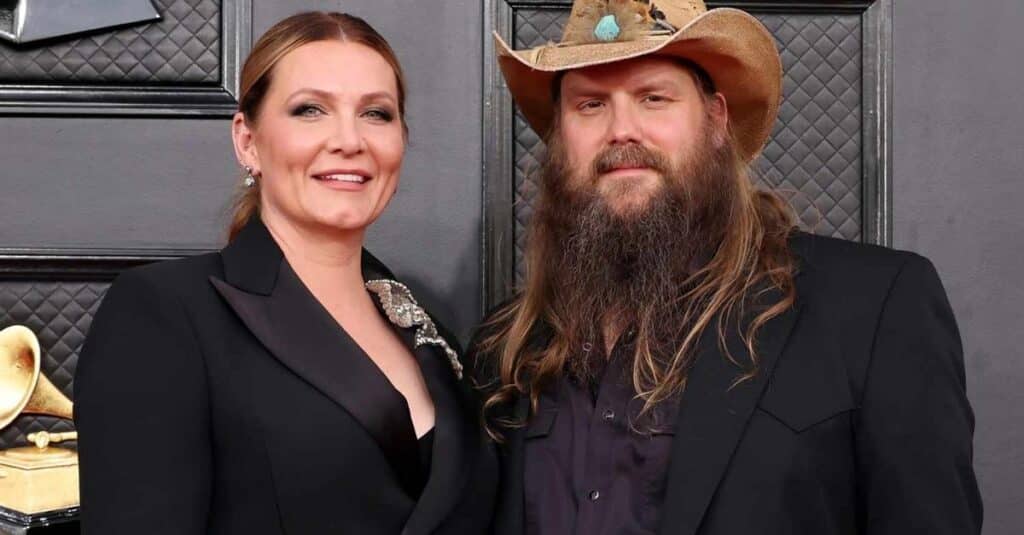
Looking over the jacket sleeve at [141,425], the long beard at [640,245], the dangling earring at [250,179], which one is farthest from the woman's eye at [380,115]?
the jacket sleeve at [141,425]

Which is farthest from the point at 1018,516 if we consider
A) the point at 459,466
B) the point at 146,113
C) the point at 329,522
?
the point at 146,113

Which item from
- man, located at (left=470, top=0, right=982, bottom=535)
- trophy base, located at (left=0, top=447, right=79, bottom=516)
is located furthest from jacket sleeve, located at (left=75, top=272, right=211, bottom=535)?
man, located at (left=470, top=0, right=982, bottom=535)

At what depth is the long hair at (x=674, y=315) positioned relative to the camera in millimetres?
2068

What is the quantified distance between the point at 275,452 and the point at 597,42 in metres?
0.90

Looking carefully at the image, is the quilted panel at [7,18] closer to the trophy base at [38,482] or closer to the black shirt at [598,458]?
the trophy base at [38,482]

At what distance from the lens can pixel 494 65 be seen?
2637mm

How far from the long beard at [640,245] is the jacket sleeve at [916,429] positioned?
352 millimetres

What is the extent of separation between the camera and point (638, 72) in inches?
86.0

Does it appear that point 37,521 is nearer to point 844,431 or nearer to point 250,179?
point 250,179

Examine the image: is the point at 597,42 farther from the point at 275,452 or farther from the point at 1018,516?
the point at 1018,516

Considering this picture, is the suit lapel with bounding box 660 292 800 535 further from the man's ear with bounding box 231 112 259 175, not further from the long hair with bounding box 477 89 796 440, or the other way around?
the man's ear with bounding box 231 112 259 175

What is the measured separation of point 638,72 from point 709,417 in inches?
24.1

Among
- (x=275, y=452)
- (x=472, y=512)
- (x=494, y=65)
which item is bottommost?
(x=472, y=512)

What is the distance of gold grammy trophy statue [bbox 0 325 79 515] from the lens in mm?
2234
